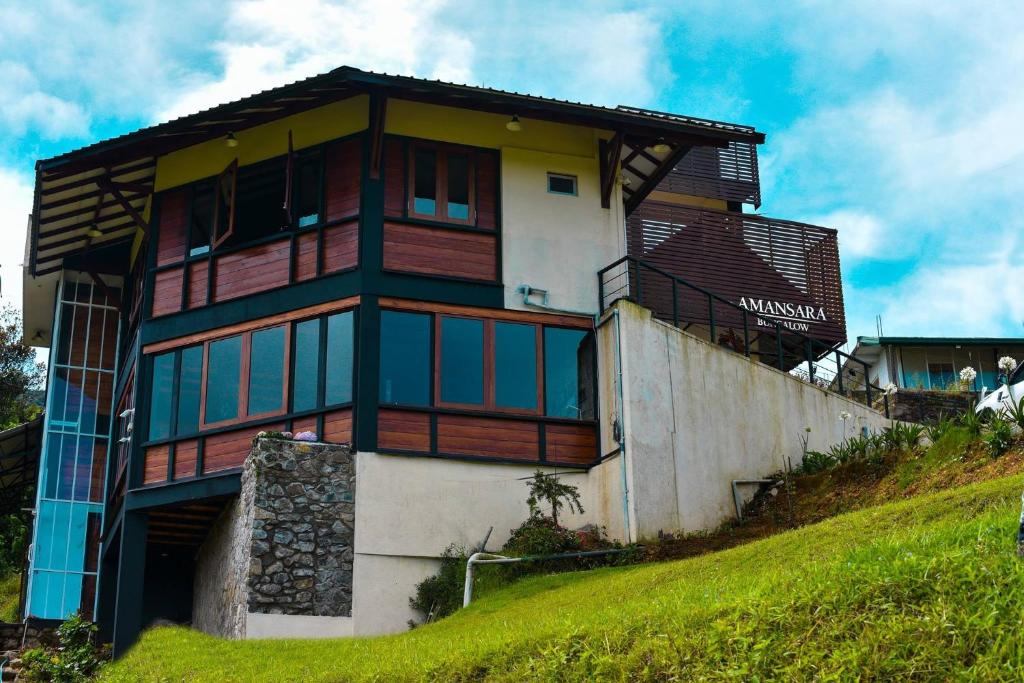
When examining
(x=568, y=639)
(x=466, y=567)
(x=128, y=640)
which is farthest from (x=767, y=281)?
(x=568, y=639)

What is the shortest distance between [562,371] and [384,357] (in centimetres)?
292

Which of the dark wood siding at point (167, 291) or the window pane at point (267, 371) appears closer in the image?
the window pane at point (267, 371)

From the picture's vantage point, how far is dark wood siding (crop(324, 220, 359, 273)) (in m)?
20.2

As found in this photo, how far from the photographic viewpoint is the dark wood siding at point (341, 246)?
20.2 metres


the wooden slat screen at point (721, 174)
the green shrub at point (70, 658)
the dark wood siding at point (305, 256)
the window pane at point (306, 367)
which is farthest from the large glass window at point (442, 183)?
the wooden slat screen at point (721, 174)

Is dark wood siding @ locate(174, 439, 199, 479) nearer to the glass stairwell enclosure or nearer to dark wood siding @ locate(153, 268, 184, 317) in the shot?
dark wood siding @ locate(153, 268, 184, 317)

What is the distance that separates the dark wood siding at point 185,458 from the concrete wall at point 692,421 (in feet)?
21.4

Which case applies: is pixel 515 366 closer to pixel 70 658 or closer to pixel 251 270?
pixel 251 270

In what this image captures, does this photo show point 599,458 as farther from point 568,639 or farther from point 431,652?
point 568,639

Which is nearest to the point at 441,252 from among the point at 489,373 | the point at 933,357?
the point at 489,373

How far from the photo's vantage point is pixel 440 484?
19078 millimetres

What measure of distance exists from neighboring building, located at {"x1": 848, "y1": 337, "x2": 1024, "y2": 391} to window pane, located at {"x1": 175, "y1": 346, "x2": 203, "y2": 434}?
26688 millimetres

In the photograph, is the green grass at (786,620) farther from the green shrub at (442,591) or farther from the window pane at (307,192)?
the window pane at (307,192)

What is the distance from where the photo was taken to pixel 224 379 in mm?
20516
